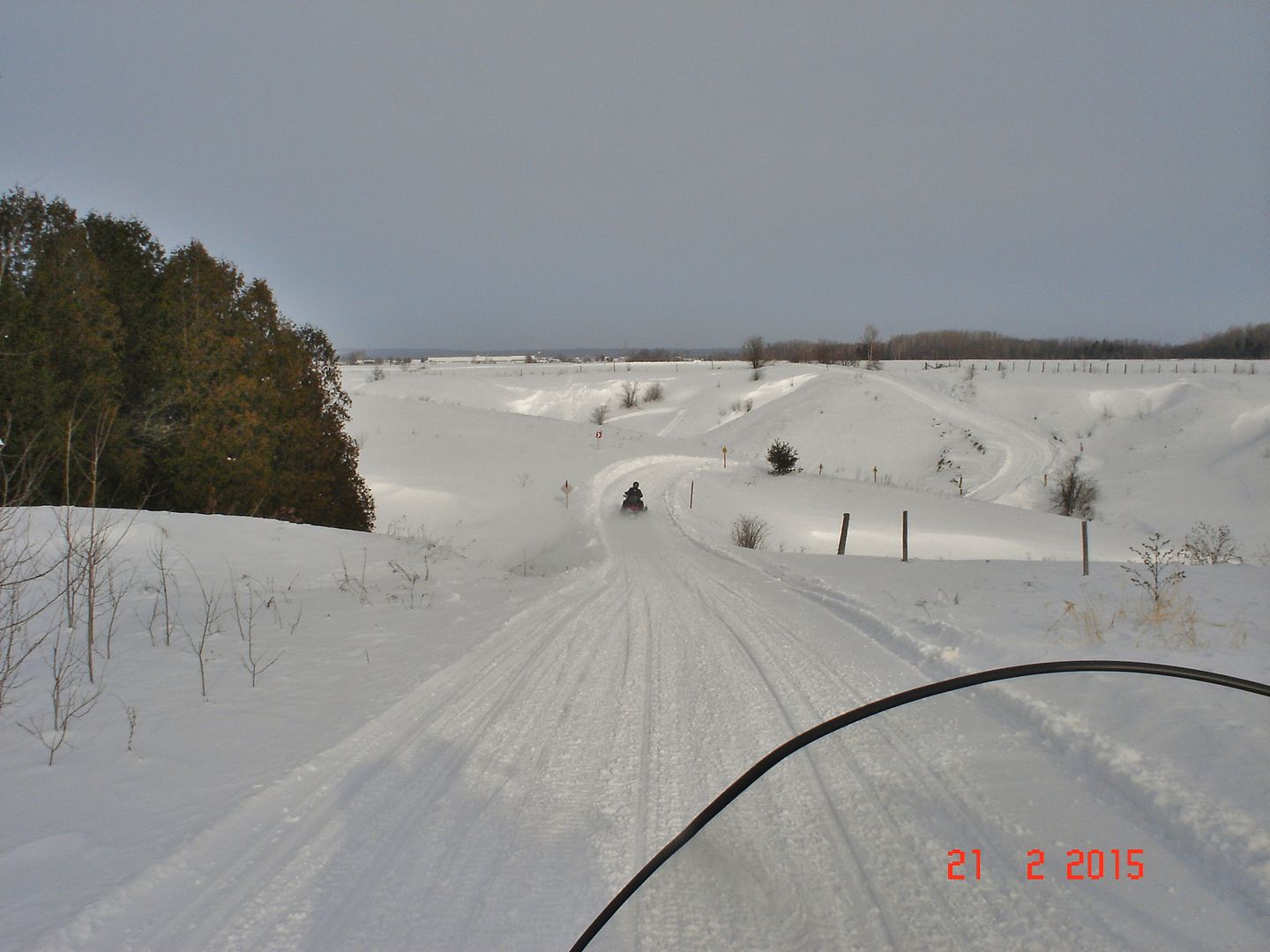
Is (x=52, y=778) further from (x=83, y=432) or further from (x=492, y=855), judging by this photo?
(x=83, y=432)

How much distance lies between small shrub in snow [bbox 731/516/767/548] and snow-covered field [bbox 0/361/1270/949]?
6.52 m

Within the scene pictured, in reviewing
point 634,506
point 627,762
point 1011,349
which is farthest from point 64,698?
point 1011,349

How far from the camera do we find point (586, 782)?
363cm

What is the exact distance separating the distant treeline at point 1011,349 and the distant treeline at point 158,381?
265ft

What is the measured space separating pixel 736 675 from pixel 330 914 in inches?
144

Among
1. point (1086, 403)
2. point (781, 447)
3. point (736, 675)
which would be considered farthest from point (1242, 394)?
point (736, 675)

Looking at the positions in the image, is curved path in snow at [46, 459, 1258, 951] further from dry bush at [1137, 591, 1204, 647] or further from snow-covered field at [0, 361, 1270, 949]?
dry bush at [1137, 591, 1204, 647]

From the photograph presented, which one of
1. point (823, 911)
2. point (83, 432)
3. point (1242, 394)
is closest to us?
point (823, 911)

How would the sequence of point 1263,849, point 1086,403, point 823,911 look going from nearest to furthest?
point 823,911 → point 1263,849 → point 1086,403

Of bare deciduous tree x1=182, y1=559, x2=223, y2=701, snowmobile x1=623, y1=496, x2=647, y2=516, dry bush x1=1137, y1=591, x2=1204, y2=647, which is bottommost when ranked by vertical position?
snowmobile x1=623, y1=496, x2=647, y2=516

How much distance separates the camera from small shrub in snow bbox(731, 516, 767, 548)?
1747cm

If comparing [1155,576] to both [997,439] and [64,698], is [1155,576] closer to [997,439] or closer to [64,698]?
[64,698]

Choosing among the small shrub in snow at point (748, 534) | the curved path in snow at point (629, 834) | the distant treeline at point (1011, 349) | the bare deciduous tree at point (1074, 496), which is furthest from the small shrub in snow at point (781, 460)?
the distant treeline at point (1011, 349)

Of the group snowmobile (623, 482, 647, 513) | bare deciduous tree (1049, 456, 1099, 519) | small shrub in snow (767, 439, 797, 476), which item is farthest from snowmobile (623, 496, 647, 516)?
bare deciduous tree (1049, 456, 1099, 519)
